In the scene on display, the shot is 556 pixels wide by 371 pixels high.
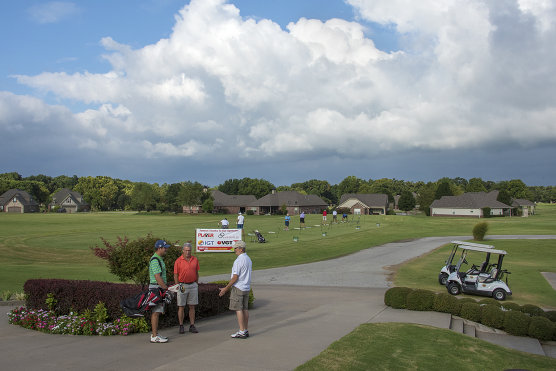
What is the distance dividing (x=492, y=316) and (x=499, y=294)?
17.6 ft

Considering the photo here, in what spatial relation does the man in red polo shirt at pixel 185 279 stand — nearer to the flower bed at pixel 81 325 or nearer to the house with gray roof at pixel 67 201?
the flower bed at pixel 81 325

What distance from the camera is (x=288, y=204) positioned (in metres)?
118

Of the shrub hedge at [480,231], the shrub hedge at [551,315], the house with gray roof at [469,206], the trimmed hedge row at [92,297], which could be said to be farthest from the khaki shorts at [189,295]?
the house with gray roof at [469,206]

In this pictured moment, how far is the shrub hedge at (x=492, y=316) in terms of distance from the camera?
12.7 m

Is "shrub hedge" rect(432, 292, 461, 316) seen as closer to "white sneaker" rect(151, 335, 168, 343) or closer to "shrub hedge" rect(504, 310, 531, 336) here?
"shrub hedge" rect(504, 310, 531, 336)

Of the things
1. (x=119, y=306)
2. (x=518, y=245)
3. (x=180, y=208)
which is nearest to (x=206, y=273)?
(x=119, y=306)

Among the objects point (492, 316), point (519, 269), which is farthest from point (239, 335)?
point (519, 269)

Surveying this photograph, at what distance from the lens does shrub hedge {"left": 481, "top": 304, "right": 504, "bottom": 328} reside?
12.7 m

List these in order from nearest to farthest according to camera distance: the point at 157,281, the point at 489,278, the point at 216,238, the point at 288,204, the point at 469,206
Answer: the point at 157,281 → the point at 489,278 → the point at 216,238 → the point at 469,206 → the point at 288,204

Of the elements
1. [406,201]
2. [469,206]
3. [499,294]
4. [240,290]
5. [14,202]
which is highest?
[406,201]

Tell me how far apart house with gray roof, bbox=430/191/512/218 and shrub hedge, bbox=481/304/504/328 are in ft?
302

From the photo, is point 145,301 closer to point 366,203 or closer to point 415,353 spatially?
point 415,353

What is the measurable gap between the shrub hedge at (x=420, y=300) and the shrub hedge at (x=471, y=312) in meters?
0.93

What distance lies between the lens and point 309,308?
14.0m
